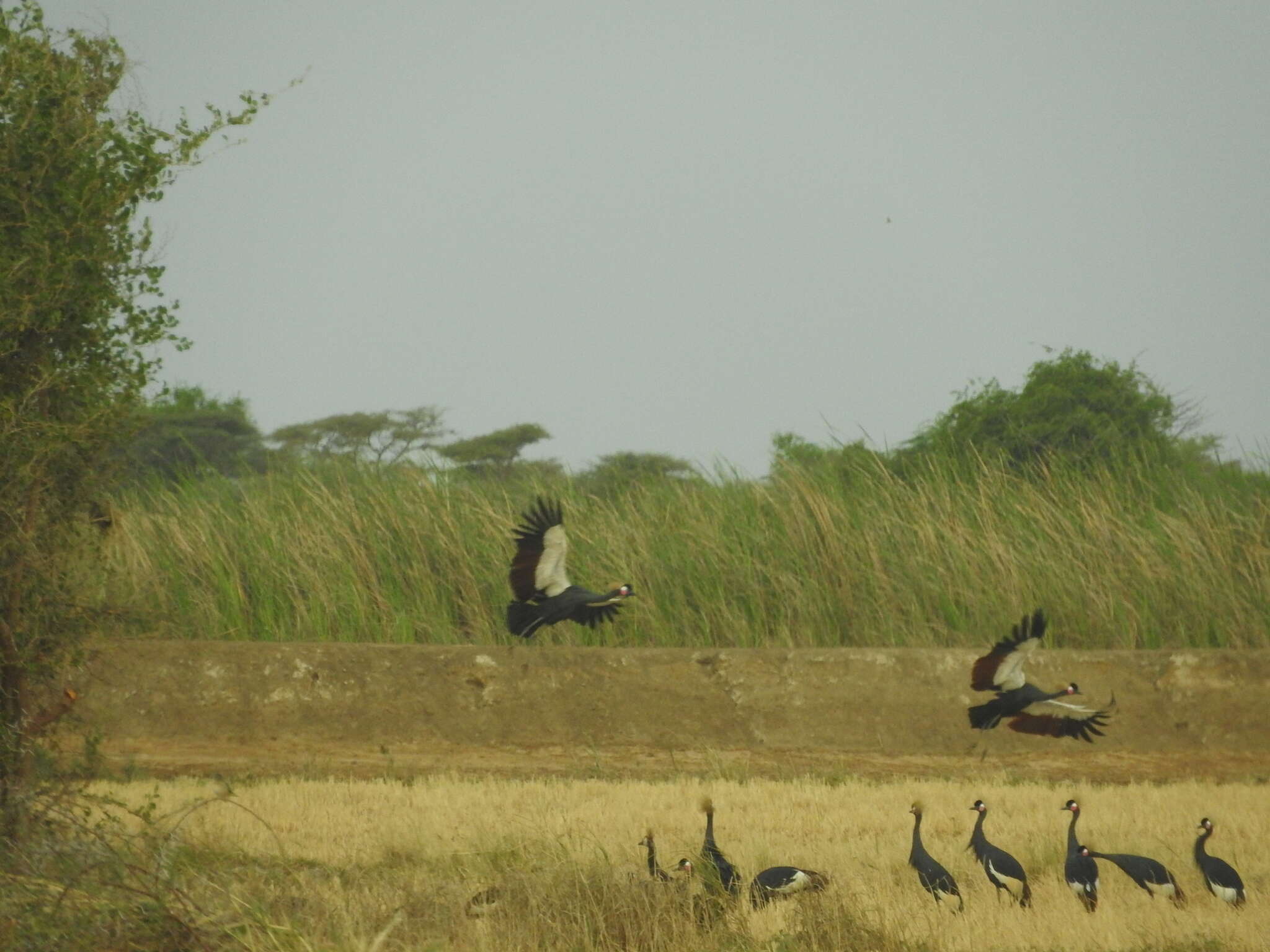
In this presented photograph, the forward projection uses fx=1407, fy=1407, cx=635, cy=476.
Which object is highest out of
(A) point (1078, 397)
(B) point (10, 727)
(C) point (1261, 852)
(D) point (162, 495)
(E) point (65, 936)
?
(A) point (1078, 397)

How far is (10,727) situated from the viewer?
626 cm

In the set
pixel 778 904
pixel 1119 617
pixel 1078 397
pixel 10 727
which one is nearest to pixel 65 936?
pixel 10 727

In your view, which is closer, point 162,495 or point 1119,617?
point 1119,617

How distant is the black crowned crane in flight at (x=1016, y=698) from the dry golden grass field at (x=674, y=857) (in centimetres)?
58

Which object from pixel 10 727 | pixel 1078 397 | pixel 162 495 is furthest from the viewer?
pixel 1078 397

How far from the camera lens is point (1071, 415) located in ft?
67.6

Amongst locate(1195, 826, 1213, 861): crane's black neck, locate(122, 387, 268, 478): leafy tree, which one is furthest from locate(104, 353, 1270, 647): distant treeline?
locate(122, 387, 268, 478): leafy tree

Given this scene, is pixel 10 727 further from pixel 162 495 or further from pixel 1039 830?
pixel 162 495

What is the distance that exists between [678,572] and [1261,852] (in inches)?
205

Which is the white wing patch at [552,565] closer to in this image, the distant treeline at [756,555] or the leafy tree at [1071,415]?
the distant treeline at [756,555]

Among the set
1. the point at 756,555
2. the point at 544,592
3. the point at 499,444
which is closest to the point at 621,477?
the point at 756,555

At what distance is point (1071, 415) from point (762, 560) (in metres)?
10.9

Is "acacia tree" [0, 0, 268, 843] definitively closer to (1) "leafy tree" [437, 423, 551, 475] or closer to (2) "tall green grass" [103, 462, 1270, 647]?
(2) "tall green grass" [103, 462, 1270, 647]

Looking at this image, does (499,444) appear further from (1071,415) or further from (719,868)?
→ (719,868)
